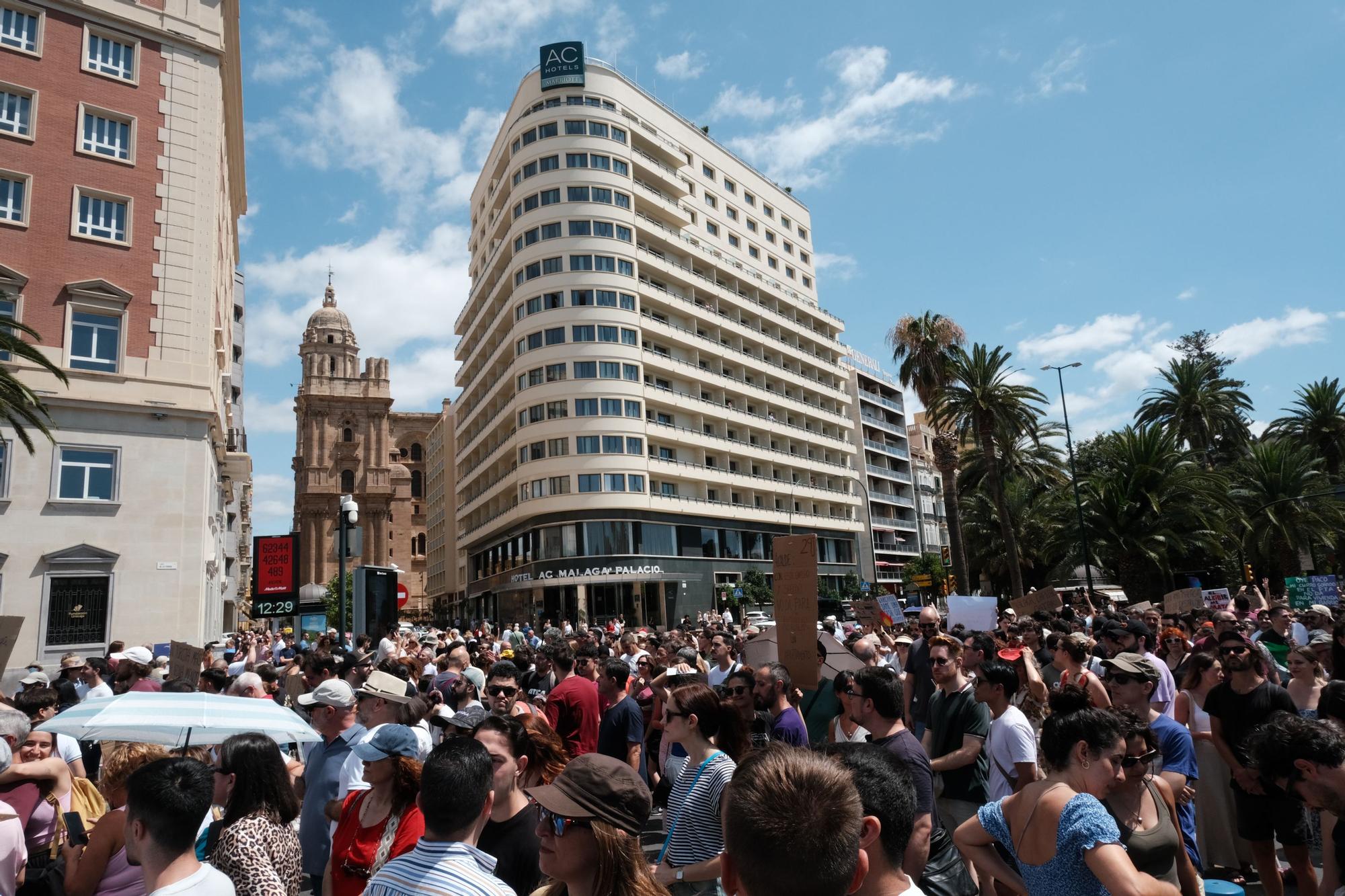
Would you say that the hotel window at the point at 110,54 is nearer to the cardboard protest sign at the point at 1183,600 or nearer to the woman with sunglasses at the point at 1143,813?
the woman with sunglasses at the point at 1143,813

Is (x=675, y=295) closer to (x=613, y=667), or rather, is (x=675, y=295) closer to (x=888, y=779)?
(x=613, y=667)

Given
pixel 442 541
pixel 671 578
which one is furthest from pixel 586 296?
pixel 442 541

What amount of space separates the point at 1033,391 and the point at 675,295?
27394 mm

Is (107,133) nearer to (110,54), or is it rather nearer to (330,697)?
(110,54)

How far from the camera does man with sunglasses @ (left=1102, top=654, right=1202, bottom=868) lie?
16.2 ft

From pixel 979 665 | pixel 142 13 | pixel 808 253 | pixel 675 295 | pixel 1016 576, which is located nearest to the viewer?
pixel 979 665

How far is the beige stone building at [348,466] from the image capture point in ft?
288

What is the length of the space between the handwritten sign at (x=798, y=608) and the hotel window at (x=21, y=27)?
26.7m

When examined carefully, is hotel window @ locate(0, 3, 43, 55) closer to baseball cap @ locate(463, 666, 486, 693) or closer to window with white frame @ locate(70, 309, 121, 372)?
window with white frame @ locate(70, 309, 121, 372)

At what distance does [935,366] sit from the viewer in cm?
4031

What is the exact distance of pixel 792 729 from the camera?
6.29 metres

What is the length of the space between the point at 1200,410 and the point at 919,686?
51.7 metres

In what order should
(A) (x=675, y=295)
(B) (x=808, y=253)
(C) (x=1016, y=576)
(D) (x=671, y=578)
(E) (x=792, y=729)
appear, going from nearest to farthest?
(E) (x=792, y=729)
(C) (x=1016, y=576)
(D) (x=671, y=578)
(A) (x=675, y=295)
(B) (x=808, y=253)

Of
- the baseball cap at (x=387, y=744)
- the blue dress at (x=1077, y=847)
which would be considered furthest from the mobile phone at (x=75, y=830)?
the blue dress at (x=1077, y=847)
